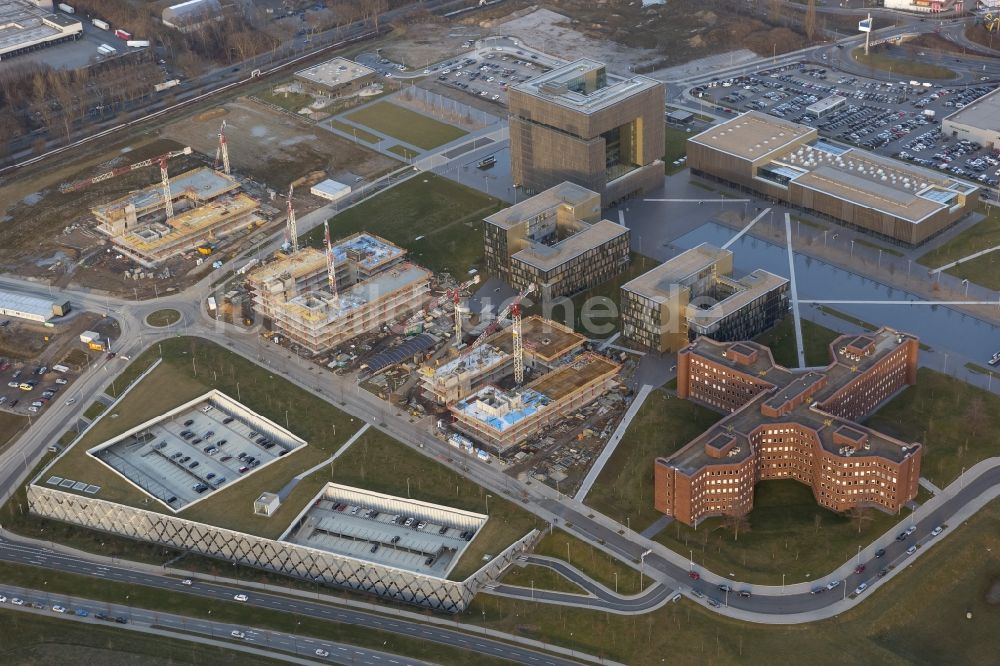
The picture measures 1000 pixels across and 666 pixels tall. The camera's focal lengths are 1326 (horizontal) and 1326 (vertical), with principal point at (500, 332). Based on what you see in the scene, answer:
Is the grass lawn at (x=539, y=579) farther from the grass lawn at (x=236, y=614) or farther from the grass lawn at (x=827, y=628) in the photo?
the grass lawn at (x=236, y=614)

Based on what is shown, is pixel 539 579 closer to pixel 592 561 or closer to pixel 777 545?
pixel 592 561

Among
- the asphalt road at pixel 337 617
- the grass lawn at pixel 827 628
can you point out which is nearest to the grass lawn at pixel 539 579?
the grass lawn at pixel 827 628

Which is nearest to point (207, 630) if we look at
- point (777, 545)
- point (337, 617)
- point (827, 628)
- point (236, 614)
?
point (236, 614)

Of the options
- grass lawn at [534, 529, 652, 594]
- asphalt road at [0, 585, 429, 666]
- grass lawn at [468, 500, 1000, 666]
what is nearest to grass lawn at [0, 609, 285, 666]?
asphalt road at [0, 585, 429, 666]

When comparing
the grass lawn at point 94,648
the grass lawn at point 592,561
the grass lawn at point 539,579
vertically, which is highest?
the grass lawn at point 592,561

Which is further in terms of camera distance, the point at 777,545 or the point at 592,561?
the point at 777,545

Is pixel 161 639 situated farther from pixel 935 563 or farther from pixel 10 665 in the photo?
pixel 935 563
